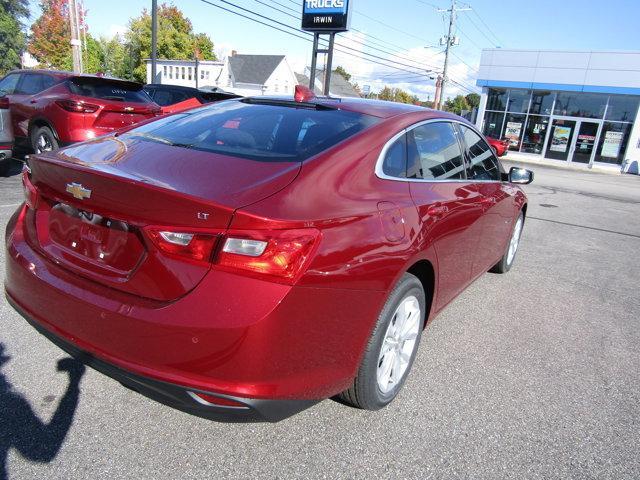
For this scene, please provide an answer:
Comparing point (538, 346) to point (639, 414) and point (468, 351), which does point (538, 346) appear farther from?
point (639, 414)

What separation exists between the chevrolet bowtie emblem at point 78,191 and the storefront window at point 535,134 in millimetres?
28831

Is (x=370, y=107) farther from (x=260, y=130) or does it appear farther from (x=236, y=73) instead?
(x=236, y=73)

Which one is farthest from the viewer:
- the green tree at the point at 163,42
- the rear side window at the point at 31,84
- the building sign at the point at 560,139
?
the green tree at the point at 163,42

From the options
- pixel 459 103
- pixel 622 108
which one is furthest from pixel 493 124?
pixel 459 103

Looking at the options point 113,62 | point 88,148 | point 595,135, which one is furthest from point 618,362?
point 113,62

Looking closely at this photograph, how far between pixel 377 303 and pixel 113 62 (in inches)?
2621

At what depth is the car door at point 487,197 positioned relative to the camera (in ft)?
12.4

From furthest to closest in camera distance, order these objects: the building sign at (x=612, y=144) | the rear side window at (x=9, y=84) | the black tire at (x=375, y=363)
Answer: the building sign at (x=612, y=144)
the rear side window at (x=9, y=84)
the black tire at (x=375, y=363)

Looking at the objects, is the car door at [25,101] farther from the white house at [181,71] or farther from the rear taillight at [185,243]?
the white house at [181,71]

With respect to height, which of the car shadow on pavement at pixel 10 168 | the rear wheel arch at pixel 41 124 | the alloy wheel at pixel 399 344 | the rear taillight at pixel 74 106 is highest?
the rear taillight at pixel 74 106

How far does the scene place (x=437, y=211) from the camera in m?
2.88

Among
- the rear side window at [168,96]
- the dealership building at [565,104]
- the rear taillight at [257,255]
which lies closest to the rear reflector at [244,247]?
the rear taillight at [257,255]

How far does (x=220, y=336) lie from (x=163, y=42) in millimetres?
59491

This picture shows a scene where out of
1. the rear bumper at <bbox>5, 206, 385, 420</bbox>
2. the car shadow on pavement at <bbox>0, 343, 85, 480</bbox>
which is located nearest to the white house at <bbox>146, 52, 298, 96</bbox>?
the car shadow on pavement at <bbox>0, 343, 85, 480</bbox>
